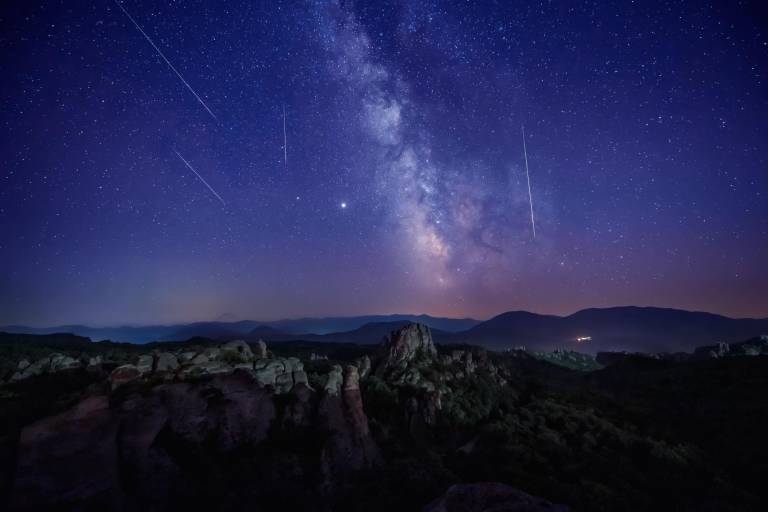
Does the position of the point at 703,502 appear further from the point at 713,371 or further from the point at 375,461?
the point at 713,371

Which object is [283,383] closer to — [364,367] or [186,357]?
[186,357]

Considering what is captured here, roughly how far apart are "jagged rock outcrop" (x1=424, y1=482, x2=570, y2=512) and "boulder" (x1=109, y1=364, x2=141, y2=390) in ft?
88.5

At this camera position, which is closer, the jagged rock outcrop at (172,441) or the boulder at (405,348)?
the jagged rock outcrop at (172,441)

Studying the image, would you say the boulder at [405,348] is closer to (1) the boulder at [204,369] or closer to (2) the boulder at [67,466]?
(1) the boulder at [204,369]

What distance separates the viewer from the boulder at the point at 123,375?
26.0m

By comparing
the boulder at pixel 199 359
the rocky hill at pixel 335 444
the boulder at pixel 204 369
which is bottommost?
the rocky hill at pixel 335 444

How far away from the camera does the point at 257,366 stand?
1571 inches

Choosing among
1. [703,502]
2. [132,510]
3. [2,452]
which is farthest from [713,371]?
[2,452]

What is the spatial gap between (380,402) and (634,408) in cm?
5316

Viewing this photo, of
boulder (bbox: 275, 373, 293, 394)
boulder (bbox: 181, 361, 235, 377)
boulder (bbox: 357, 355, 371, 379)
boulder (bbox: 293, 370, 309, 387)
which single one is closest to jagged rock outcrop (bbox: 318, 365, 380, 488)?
boulder (bbox: 293, 370, 309, 387)

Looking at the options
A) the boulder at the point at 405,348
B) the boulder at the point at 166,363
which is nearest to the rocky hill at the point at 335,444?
the boulder at the point at 166,363

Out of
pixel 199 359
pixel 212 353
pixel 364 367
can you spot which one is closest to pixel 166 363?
pixel 199 359

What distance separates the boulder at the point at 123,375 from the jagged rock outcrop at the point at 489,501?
26963mm

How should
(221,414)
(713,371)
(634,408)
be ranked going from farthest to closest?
(713,371), (634,408), (221,414)
